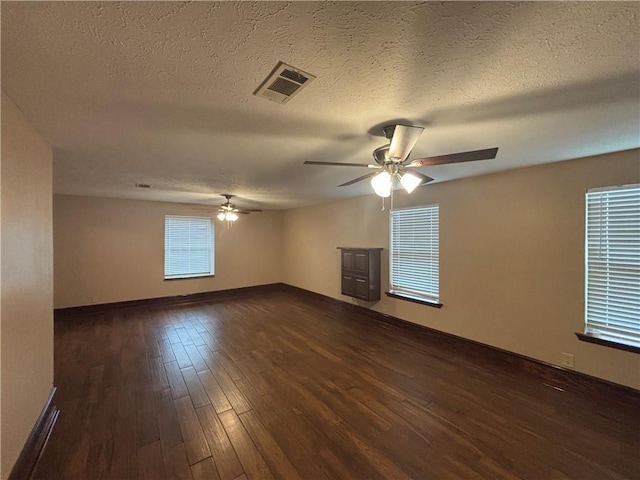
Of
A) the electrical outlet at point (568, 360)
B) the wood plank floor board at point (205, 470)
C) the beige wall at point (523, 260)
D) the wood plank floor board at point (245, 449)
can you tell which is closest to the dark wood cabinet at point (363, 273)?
the beige wall at point (523, 260)

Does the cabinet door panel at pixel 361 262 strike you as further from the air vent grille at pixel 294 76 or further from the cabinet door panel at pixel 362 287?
the air vent grille at pixel 294 76

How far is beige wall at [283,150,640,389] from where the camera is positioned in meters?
2.56

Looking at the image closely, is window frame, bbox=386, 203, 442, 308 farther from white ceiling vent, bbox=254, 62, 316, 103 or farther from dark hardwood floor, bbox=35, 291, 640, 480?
white ceiling vent, bbox=254, 62, 316, 103

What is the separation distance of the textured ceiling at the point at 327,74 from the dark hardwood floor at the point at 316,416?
7.67 feet

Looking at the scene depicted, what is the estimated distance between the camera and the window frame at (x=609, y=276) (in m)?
Answer: 2.37

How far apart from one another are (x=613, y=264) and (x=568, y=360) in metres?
1.07

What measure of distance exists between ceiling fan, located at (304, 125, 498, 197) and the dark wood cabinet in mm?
2520

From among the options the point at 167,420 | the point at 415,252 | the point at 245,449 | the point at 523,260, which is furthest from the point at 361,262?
the point at 167,420

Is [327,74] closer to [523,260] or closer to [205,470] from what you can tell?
[205,470]

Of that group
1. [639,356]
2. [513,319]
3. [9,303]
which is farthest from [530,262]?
[9,303]

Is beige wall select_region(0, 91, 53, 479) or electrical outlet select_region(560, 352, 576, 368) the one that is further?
electrical outlet select_region(560, 352, 576, 368)

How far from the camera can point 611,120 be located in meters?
1.77

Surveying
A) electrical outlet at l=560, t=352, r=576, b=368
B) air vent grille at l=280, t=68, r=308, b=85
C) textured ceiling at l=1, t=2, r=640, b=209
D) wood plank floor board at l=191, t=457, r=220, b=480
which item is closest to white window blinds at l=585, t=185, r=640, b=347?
electrical outlet at l=560, t=352, r=576, b=368

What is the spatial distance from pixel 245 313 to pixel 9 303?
3908 millimetres
